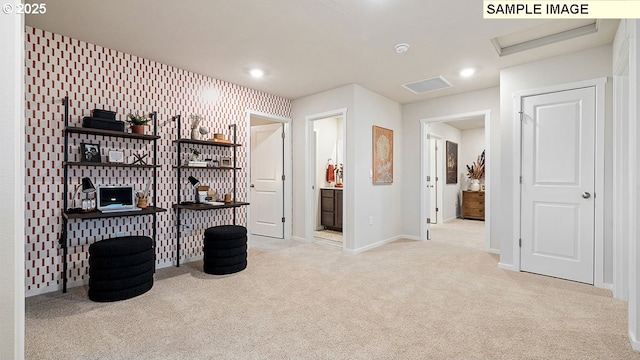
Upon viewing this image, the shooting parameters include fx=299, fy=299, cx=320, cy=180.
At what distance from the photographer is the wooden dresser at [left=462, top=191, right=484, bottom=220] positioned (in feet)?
24.5

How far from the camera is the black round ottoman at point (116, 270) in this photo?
8.51 feet

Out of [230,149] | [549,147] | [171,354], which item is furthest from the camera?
[230,149]

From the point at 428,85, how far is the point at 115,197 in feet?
13.7

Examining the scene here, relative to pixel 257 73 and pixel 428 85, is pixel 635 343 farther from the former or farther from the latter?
pixel 257 73

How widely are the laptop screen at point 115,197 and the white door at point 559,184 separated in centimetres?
439

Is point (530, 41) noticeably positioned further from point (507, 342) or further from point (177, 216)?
point (177, 216)

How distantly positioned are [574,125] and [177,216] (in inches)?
180

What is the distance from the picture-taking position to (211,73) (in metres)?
3.89

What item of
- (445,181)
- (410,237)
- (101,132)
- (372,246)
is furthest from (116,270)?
(445,181)

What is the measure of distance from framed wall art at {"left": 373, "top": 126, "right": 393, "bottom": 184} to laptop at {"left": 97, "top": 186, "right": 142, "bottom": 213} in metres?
3.25

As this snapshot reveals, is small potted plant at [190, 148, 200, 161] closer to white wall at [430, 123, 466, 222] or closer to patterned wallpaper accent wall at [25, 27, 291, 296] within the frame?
patterned wallpaper accent wall at [25, 27, 291, 296]

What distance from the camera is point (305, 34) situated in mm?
2842

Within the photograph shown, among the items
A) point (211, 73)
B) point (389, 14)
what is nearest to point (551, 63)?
point (389, 14)

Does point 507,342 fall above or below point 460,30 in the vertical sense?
below
